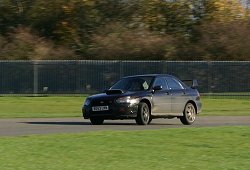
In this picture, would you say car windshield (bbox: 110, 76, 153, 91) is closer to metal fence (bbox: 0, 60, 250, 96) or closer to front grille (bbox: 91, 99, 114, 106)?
front grille (bbox: 91, 99, 114, 106)

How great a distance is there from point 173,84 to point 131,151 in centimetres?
1013

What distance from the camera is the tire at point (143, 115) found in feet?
71.3

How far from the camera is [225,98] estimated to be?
4162cm

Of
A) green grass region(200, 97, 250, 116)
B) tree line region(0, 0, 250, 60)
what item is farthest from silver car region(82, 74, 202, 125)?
tree line region(0, 0, 250, 60)

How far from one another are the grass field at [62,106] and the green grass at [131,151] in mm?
12961

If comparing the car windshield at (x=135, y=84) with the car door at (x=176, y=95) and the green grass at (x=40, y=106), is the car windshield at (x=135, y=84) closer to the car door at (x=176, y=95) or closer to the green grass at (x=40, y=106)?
the car door at (x=176, y=95)

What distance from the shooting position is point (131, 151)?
→ 44.2ft

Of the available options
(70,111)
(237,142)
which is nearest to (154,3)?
(70,111)

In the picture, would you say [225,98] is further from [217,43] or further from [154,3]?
[154,3]

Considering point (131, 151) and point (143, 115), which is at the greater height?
point (143, 115)

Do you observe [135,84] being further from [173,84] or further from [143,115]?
[173,84]

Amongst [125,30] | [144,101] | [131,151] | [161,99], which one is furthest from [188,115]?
[125,30]

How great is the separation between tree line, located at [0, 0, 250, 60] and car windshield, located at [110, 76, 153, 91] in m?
23.6

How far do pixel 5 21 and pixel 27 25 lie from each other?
1.87m
